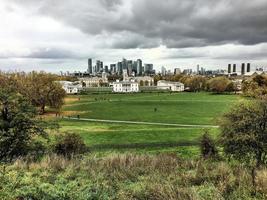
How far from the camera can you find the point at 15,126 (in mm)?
22484

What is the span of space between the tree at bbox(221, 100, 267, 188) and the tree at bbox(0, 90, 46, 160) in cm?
1240

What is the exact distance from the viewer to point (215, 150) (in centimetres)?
2722

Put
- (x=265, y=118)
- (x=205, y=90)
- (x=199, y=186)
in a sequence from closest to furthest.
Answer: (x=199, y=186), (x=265, y=118), (x=205, y=90)

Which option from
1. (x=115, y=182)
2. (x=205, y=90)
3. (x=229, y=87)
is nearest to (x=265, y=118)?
(x=115, y=182)

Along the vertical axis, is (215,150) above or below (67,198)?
below

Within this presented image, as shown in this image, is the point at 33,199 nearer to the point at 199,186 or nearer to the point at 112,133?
the point at 199,186

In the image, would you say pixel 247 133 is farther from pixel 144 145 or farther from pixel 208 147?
pixel 144 145

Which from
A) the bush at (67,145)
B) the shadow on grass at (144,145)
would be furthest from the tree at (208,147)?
the bush at (67,145)

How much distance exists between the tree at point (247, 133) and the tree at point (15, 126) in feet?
40.7

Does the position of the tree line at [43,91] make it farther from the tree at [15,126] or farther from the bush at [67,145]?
the tree at [15,126]

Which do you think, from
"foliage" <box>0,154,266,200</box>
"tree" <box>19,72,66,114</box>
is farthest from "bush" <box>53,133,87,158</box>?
"tree" <box>19,72,66,114</box>

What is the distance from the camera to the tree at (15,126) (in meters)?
21.6

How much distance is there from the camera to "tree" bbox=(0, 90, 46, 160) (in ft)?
70.7

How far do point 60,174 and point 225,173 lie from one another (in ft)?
21.6
